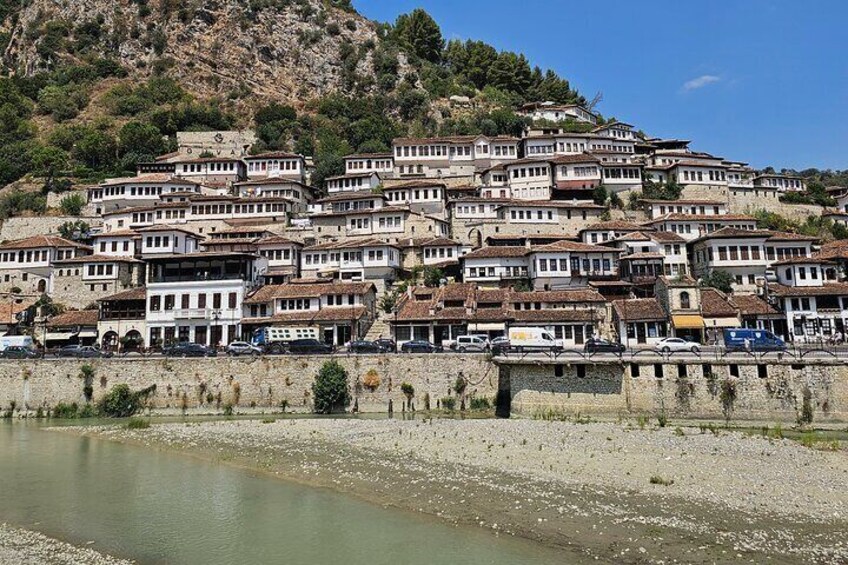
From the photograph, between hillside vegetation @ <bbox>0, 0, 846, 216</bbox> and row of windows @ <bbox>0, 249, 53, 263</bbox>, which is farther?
hillside vegetation @ <bbox>0, 0, 846, 216</bbox>

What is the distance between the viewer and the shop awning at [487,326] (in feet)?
135

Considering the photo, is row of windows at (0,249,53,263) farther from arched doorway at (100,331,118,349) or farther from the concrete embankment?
the concrete embankment

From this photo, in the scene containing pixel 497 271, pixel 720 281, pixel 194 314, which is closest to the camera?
pixel 194 314

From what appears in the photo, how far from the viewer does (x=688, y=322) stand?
1521 inches

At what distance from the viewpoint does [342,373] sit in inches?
1340

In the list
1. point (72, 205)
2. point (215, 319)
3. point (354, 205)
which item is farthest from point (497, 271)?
point (72, 205)

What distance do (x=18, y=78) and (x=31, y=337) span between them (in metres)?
90.9

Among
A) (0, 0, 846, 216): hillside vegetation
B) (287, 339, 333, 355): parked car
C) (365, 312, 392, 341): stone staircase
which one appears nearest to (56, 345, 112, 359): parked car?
(287, 339, 333, 355): parked car

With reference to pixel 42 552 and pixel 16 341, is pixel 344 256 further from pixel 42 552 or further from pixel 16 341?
pixel 42 552

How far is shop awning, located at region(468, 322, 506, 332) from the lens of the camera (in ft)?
135

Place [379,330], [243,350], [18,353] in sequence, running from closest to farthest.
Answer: [243,350]
[18,353]
[379,330]

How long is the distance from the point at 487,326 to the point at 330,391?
524 inches

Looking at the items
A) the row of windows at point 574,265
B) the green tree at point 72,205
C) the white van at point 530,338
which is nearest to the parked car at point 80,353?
the white van at point 530,338

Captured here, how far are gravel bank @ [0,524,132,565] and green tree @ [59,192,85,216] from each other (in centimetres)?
6130
